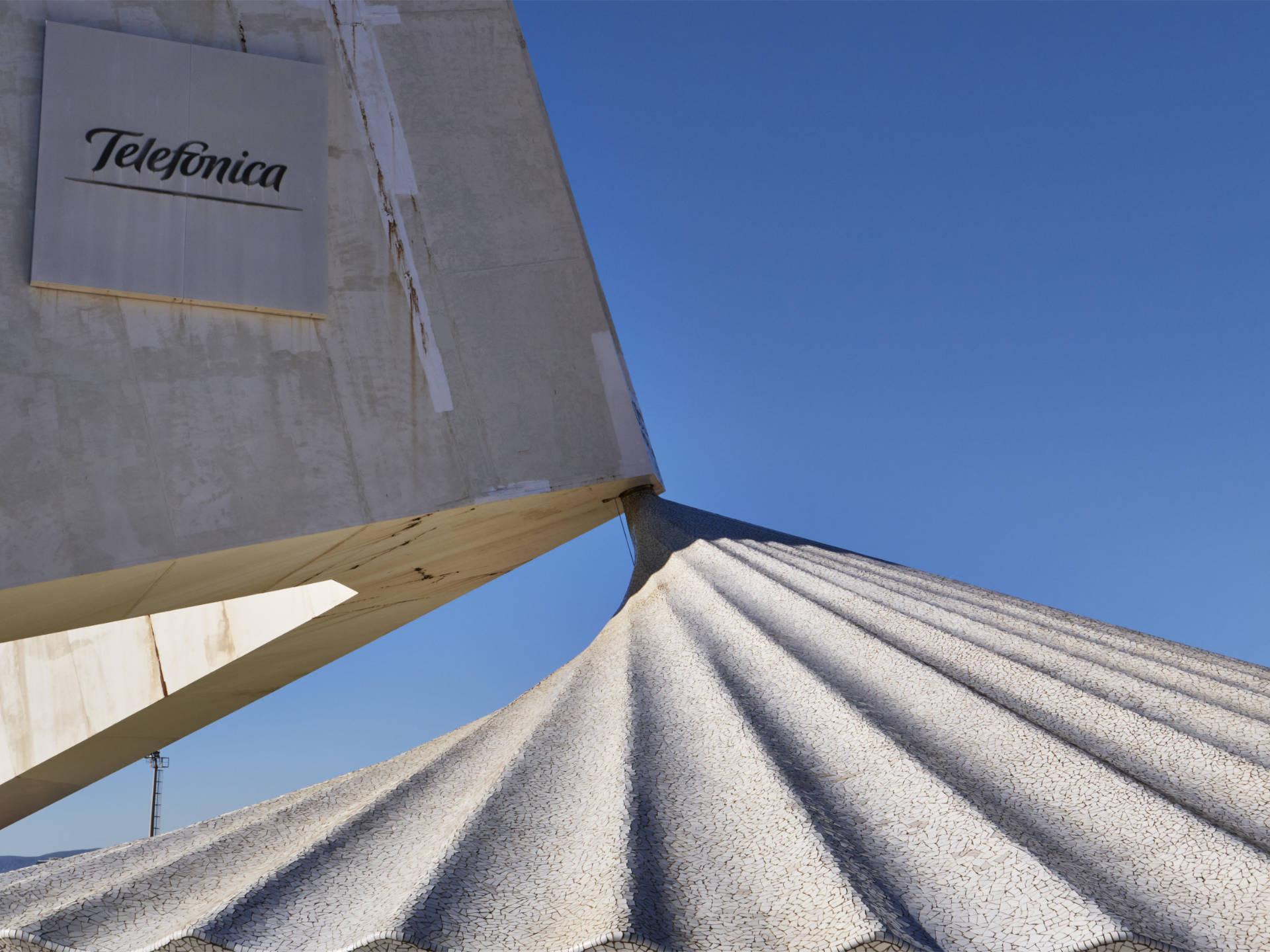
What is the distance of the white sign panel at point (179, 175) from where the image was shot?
21.7 feet

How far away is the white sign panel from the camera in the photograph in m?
6.61

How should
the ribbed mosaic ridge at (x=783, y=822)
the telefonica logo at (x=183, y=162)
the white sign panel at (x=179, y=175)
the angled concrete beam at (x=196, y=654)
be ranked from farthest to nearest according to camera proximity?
the angled concrete beam at (x=196, y=654), the telefonica logo at (x=183, y=162), the white sign panel at (x=179, y=175), the ribbed mosaic ridge at (x=783, y=822)

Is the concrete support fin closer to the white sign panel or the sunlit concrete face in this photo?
the sunlit concrete face

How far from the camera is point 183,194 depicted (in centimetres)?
698

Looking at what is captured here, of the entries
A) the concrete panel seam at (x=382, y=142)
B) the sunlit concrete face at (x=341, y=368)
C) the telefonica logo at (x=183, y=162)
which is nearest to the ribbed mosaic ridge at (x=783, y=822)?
the sunlit concrete face at (x=341, y=368)

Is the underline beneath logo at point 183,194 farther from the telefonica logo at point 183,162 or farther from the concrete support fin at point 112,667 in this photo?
the concrete support fin at point 112,667

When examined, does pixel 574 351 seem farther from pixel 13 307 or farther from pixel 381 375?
pixel 13 307

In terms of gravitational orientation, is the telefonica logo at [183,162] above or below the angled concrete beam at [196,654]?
above

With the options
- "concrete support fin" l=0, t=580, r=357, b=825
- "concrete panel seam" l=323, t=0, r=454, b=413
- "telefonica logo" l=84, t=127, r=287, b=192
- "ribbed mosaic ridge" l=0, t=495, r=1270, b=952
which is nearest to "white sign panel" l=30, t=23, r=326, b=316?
"telefonica logo" l=84, t=127, r=287, b=192

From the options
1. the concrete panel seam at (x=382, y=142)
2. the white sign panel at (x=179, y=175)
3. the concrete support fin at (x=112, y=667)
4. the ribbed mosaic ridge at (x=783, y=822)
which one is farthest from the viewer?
the concrete support fin at (x=112, y=667)

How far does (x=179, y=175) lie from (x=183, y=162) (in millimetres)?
109

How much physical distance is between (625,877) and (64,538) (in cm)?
509

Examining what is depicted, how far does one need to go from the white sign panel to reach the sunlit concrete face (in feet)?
0.25

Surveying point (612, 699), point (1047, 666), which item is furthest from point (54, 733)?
point (1047, 666)
